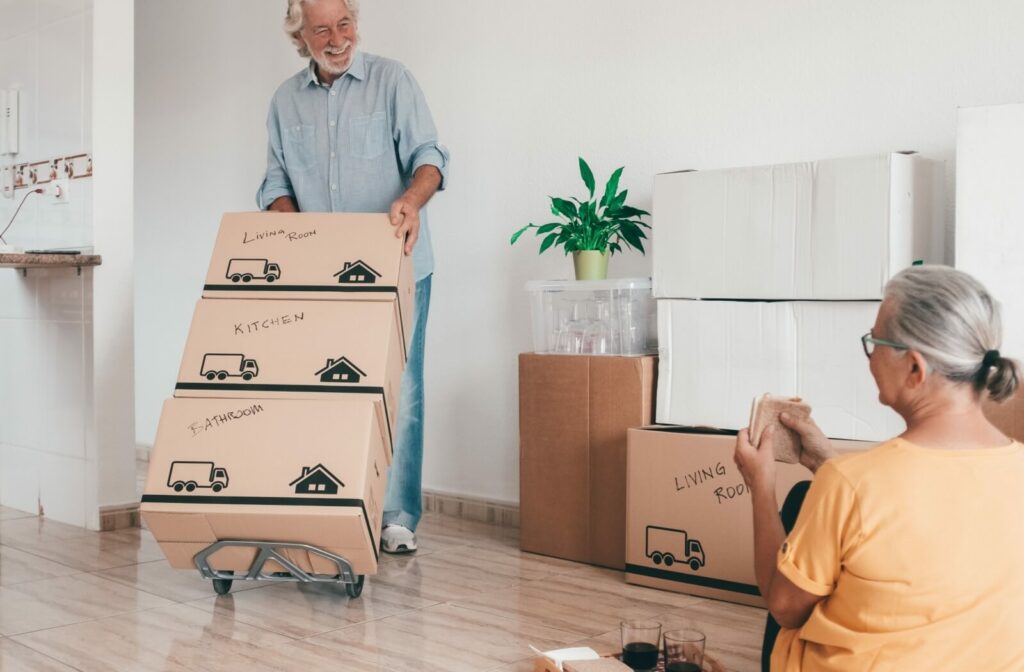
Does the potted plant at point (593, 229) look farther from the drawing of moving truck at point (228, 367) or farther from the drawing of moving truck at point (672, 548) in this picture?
the drawing of moving truck at point (228, 367)

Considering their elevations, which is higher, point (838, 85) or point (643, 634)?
point (838, 85)

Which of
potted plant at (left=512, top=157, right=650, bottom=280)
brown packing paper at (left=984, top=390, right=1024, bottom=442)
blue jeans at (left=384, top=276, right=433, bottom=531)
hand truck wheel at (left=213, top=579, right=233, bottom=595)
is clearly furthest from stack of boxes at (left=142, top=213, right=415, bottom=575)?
brown packing paper at (left=984, top=390, right=1024, bottom=442)

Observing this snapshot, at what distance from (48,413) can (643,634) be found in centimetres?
251

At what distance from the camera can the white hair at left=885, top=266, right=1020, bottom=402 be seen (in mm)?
1061

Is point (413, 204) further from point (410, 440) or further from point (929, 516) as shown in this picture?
point (929, 516)

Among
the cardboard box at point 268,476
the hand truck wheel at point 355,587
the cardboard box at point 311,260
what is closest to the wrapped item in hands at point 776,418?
the cardboard box at point 268,476

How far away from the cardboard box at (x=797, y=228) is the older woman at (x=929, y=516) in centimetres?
114

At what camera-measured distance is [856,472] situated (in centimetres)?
106

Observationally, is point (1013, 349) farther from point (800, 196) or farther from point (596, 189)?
point (596, 189)

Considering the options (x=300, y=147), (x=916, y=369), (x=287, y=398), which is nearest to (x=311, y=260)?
(x=287, y=398)

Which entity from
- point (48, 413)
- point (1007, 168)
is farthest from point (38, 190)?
point (1007, 168)

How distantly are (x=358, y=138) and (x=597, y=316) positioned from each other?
0.83 metres

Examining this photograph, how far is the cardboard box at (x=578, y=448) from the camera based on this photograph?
2.60 m

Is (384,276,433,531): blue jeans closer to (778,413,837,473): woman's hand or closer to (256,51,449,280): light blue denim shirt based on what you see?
(256,51,449,280): light blue denim shirt
